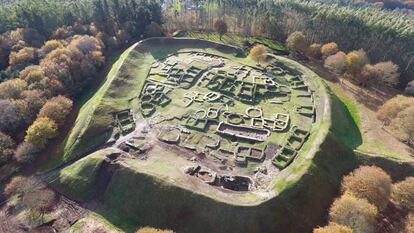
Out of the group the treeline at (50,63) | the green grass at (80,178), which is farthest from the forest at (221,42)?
the green grass at (80,178)

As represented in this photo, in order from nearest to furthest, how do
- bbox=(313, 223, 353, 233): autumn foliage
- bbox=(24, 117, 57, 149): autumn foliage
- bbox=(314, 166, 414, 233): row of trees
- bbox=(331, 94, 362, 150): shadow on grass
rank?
bbox=(313, 223, 353, 233): autumn foliage → bbox=(314, 166, 414, 233): row of trees → bbox=(24, 117, 57, 149): autumn foliage → bbox=(331, 94, 362, 150): shadow on grass

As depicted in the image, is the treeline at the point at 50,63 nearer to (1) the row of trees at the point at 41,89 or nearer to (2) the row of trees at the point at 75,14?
(1) the row of trees at the point at 41,89

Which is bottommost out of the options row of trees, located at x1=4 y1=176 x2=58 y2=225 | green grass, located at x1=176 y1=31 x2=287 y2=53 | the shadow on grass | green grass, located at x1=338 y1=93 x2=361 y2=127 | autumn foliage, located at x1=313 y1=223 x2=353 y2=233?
row of trees, located at x1=4 y1=176 x2=58 y2=225

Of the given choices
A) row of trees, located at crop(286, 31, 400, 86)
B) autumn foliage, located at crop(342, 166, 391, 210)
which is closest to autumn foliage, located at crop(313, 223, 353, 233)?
autumn foliage, located at crop(342, 166, 391, 210)

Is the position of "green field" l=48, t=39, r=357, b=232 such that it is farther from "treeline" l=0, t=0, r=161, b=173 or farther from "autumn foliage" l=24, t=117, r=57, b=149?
"treeline" l=0, t=0, r=161, b=173

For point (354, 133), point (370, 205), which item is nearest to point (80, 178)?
point (370, 205)
